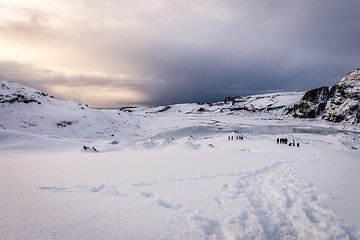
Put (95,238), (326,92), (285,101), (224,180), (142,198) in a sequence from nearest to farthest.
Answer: (95,238), (142,198), (224,180), (326,92), (285,101)

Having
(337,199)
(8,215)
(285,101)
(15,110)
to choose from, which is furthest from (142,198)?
(285,101)

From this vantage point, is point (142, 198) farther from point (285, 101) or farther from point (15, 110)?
point (285, 101)

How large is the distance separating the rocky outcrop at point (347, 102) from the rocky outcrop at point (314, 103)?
43.8 feet

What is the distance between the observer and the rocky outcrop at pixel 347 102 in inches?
2395

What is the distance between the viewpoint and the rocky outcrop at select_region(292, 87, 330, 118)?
8725cm

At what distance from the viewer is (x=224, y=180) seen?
638cm

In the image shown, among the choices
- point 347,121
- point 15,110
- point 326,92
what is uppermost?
point 326,92

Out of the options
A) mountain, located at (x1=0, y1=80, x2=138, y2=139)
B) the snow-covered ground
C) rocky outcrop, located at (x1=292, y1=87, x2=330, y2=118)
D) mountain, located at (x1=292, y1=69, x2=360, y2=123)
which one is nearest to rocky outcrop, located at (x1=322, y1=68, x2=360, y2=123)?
mountain, located at (x1=292, y1=69, x2=360, y2=123)

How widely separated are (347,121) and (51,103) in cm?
9757

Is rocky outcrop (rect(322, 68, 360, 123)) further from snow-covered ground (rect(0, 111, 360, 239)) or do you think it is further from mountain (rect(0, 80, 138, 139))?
mountain (rect(0, 80, 138, 139))

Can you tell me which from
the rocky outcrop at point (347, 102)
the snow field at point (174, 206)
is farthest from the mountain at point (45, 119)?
the rocky outcrop at point (347, 102)

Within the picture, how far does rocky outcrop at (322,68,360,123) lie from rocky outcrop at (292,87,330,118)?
13347 millimetres

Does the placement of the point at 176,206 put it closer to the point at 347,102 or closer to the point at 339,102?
the point at 347,102

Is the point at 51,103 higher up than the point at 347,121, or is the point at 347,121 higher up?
the point at 51,103
